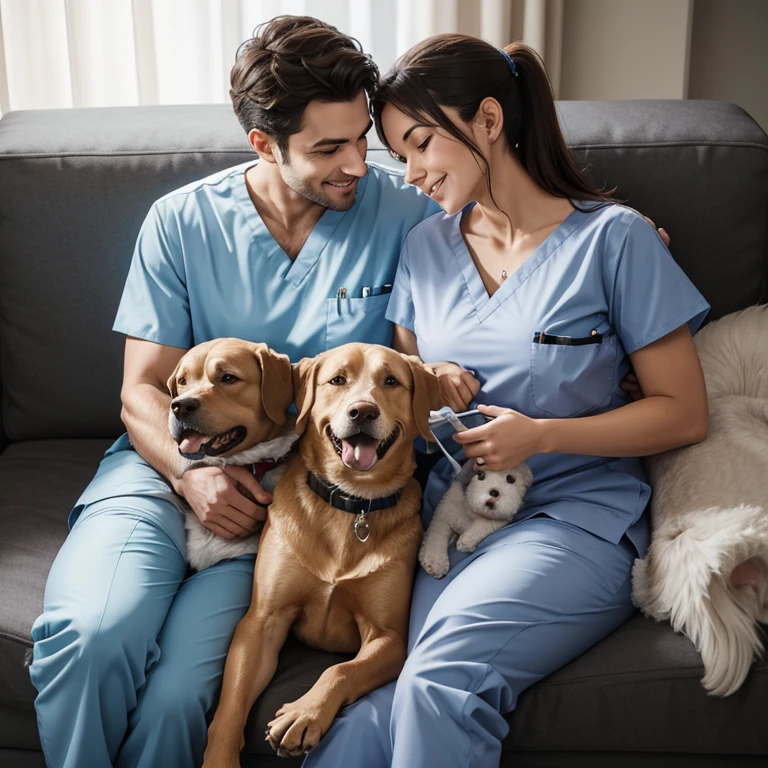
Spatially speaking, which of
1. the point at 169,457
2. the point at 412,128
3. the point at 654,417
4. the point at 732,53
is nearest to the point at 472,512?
the point at 654,417

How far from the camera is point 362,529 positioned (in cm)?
157

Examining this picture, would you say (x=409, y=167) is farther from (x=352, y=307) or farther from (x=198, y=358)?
(x=198, y=358)

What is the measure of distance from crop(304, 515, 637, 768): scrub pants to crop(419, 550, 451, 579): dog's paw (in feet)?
0.04

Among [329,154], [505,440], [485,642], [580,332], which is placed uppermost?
[329,154]

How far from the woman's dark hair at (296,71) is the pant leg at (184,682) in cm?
88

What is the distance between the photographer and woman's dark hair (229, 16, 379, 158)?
5.41 feet

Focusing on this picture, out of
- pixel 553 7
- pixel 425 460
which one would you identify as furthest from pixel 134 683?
pixel 553 7

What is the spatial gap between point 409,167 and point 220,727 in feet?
3.27

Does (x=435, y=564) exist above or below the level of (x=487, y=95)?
below

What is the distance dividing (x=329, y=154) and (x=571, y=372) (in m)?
0.62

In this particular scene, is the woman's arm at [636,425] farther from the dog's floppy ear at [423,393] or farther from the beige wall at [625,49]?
the beige wall at [625,49]

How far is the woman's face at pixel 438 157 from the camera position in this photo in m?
1.59

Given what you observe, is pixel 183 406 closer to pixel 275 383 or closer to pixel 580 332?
pixel 275 383

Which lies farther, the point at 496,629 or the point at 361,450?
the point at 361,450
